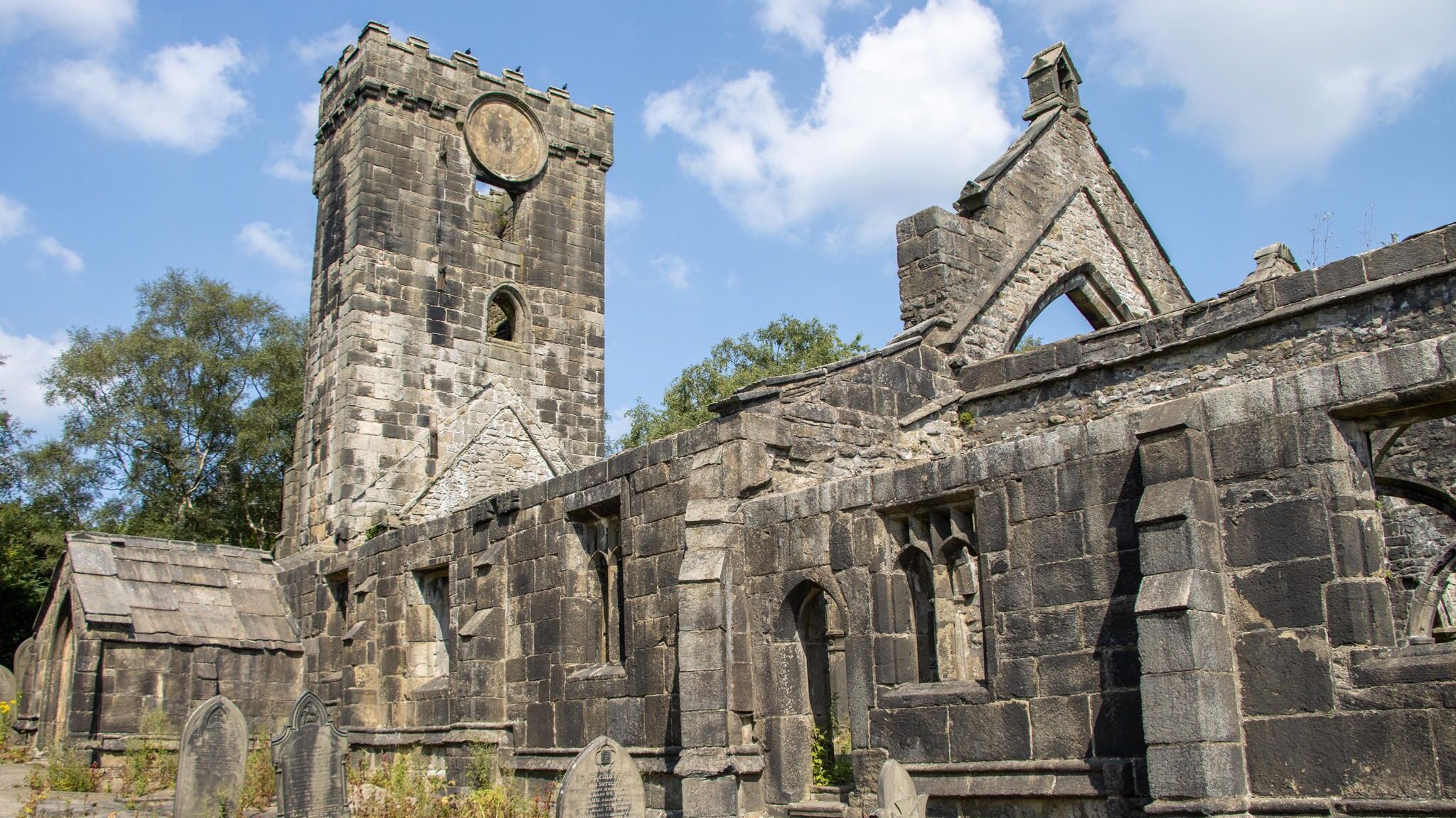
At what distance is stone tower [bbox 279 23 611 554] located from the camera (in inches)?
869

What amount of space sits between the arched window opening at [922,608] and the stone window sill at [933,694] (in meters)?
0.19

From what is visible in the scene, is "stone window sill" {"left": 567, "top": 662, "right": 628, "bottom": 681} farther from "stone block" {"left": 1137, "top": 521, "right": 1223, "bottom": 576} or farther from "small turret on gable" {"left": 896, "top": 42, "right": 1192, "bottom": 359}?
"stone block" {"left": 1137, "top": 521, "right": 1223, "bottom": 576}

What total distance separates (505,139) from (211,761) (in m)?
15.4

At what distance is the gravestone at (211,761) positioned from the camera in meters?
12.3

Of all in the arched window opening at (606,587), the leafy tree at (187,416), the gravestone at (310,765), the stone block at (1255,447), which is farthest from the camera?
the leafy tree at (187,416)

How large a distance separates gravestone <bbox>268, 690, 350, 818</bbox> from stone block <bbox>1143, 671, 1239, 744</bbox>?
28.1 feet

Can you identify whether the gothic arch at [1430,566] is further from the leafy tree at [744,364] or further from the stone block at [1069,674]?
the leafy tree at [744,364]

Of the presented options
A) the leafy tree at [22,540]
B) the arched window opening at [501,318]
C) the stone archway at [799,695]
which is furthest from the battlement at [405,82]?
the stone archway at [799,695]

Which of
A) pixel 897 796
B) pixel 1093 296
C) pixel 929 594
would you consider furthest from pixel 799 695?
pixel 1093 296

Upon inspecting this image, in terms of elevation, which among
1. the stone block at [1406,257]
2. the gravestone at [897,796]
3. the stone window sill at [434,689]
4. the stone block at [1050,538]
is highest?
the stone block at [1406,257]

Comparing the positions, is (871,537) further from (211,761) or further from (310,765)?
(211,761)

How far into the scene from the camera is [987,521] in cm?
907

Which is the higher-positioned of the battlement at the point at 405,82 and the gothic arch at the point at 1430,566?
the battlement at the point at 405,82

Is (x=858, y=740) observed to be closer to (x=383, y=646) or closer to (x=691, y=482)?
(x=691, y=482)
